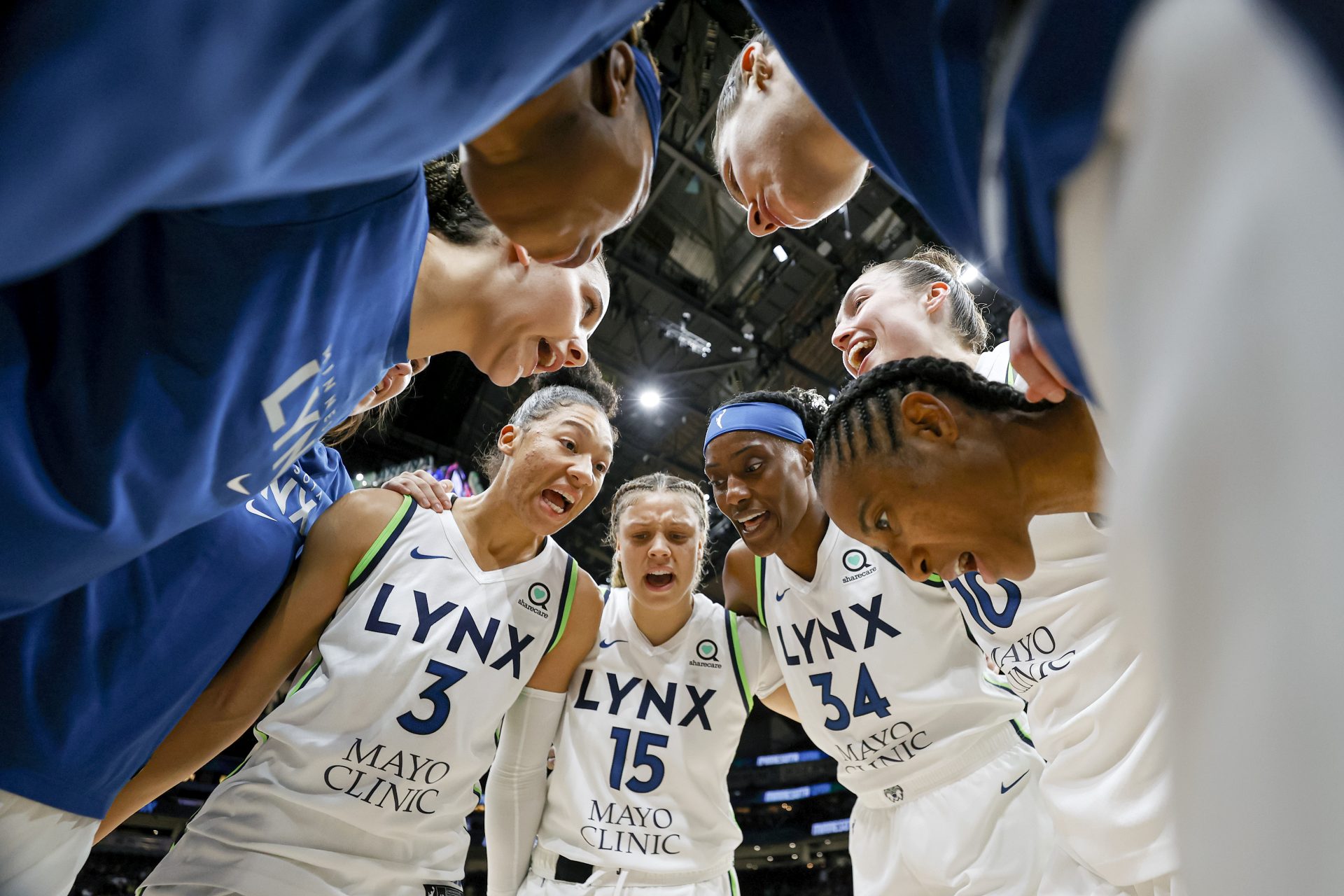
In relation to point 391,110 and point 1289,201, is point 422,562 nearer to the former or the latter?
point 391,110

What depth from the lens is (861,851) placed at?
241 centimetres

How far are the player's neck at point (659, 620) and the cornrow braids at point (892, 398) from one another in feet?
4.33

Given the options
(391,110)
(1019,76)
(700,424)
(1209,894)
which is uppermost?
(700,424)

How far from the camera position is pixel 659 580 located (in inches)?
118

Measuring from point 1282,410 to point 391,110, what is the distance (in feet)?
2.36

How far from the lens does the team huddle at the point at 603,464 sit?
35cm

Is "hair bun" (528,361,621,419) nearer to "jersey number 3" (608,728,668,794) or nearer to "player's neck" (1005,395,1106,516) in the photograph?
"jersey number 3" (608,728,668,794)

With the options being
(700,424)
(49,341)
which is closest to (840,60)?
(49,341)

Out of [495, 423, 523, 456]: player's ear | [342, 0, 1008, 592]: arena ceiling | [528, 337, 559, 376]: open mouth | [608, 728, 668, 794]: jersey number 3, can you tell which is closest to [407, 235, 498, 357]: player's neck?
[528, 337, 559, 376]: open mouth

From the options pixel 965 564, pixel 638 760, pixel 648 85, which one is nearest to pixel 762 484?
pixel 638 760

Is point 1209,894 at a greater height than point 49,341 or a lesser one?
lesser

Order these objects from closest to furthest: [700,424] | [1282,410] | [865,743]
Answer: [1282,410]
[865,743]
[700,424]

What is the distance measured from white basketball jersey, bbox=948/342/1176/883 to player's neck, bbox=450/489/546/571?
4.68ft

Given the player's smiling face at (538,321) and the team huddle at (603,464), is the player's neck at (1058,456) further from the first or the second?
the player's smiling face at (538,321)
